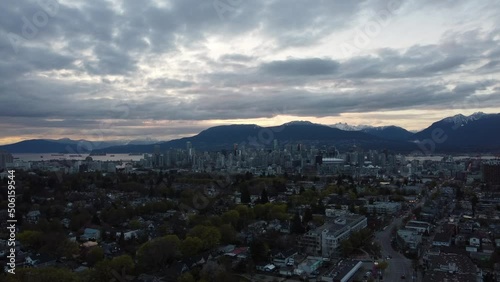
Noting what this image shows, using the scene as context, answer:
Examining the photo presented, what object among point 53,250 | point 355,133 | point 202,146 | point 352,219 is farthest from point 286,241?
point 355,133

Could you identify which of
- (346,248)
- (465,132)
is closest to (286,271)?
(346,248)

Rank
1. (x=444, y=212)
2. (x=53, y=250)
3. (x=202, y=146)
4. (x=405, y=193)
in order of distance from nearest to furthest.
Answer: (x=53, y=250) < (x=444, y=212) < (x=405, y=193) < (x=202, y=146)

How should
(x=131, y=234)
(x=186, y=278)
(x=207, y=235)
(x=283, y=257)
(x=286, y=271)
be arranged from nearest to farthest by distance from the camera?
(x=186, y=278)
(x=286, y=271)
(x=283, y=257)
(x=207, y=235)
(x=131, y=234)

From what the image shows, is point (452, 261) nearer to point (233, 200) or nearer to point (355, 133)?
point (233, 200)

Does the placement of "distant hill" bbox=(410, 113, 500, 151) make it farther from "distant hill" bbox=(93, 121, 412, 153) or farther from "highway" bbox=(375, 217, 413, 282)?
"highway" bbox=(375, 217, 413, 282)

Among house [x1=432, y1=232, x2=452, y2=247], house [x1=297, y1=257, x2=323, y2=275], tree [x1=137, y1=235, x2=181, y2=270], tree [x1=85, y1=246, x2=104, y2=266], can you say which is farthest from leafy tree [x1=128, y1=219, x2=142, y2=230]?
house [x1=432, y1=232, x2=452, y2=247]

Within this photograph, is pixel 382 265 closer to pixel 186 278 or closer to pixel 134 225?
pixel 186 278

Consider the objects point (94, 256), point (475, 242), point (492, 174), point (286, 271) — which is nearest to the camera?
point (286, 271)
